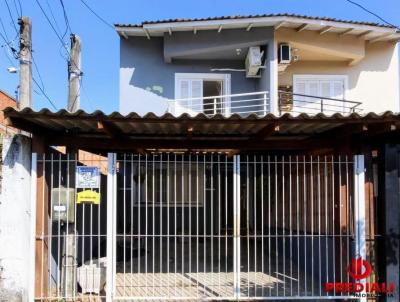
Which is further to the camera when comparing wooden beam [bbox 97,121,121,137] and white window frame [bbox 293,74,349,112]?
white window frame [bbox 293,74,349,112]

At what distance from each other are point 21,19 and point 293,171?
742cm

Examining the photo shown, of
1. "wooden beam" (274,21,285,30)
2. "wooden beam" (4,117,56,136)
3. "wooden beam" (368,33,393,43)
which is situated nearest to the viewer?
"wooden beam" (4,117,56,136)

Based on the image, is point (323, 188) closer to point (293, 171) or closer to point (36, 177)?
point (293, 171)

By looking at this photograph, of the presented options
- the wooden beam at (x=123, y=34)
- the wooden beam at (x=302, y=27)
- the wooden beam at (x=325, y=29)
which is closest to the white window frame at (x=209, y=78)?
the wooden beam at (x=123, y=34)

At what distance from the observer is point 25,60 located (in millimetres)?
8875

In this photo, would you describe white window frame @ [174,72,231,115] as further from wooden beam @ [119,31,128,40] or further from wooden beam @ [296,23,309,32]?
wooden beam @ [296,23,309,32]

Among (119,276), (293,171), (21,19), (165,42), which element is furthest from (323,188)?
(21,19)

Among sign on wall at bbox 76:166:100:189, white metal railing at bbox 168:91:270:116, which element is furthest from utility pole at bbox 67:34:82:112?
sign on wall at bbox 76:166:100:189

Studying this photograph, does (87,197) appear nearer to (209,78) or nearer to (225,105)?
(225,105)

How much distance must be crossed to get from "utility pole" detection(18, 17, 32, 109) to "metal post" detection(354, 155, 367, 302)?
6.79 m

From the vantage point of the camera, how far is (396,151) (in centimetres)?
662

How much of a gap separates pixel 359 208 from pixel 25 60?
7470mm

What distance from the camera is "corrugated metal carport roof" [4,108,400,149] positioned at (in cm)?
573

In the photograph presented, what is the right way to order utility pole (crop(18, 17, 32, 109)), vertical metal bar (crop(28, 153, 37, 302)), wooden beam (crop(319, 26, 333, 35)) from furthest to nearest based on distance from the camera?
1. wooden beam (crop(319, 26, 333, 35))
2. utility pole (crop(18, 17, 32, 109))
3. vertical metal bar (crop(28, 153, 37, 302))
